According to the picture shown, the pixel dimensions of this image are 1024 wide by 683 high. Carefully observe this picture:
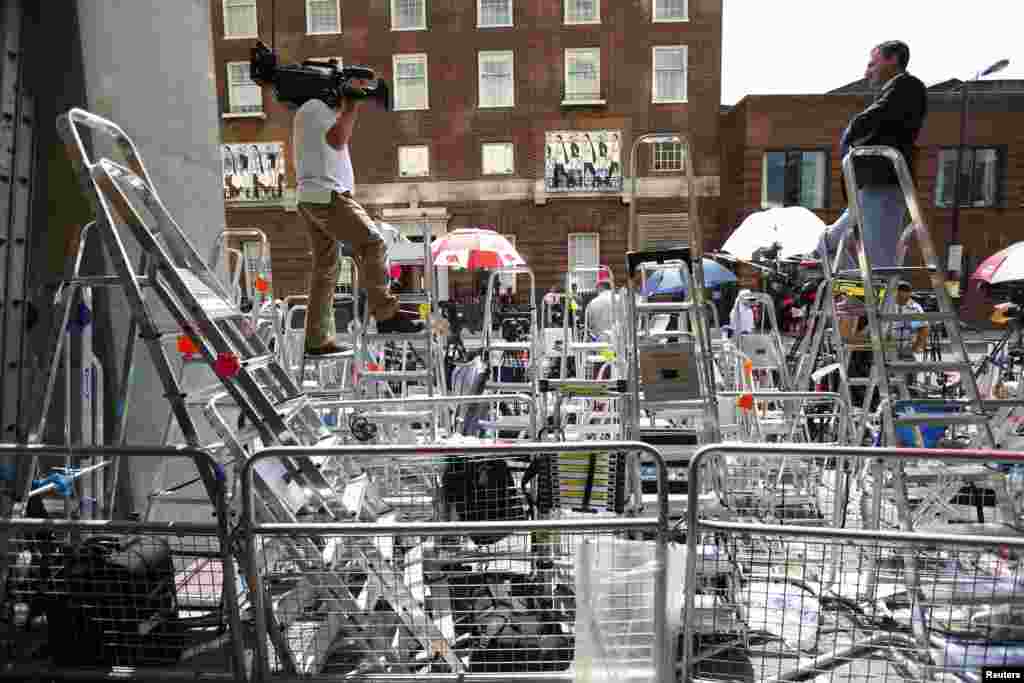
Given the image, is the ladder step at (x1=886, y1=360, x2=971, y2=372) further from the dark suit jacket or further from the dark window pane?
the dark window pane

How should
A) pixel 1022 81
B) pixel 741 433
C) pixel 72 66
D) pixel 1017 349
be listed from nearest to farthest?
pixel 72 66 < pixel 741 433 < pixel 1017 349 < pixel 1022 81

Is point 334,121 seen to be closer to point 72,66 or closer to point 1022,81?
point 72,66

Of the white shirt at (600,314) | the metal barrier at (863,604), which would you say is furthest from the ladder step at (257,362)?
the white shirt at (600,314)

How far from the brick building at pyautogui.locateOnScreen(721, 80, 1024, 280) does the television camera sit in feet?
78.8

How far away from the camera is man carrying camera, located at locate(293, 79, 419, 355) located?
14.7 feet

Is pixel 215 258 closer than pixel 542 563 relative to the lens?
No

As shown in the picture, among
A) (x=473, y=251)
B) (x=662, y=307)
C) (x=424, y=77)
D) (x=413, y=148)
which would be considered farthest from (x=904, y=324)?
(x=424, y=77)

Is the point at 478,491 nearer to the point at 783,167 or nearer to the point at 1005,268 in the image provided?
the point at 1005,268

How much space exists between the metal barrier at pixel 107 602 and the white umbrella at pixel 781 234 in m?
10.9

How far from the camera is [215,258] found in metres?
5.33

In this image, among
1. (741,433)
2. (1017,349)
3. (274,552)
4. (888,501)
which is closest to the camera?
(274,552)

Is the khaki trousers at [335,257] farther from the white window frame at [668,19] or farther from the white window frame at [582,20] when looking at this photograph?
the white window frame at [668,19]

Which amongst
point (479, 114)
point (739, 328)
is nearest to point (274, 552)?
point (739, 328)

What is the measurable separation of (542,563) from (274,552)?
4.71 ft
